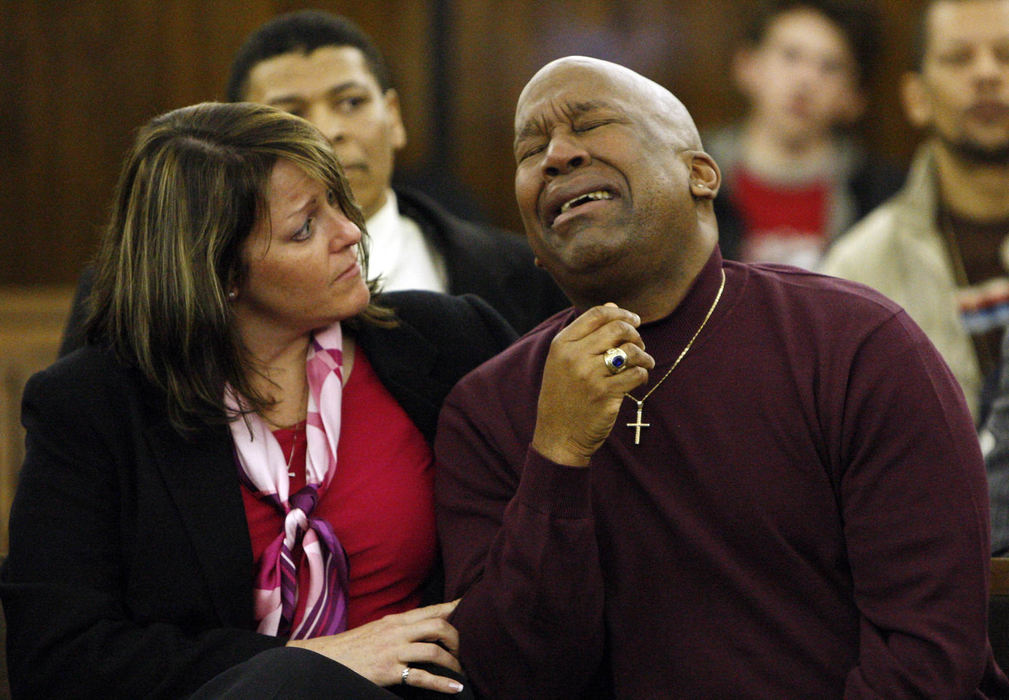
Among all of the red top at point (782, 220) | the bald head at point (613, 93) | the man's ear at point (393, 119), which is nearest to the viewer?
the bald head at point (613, 93)

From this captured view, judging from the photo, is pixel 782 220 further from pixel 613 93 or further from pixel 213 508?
pixel 213 508

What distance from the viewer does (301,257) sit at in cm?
191

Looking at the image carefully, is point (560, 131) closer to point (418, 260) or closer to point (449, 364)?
point (449, 364)

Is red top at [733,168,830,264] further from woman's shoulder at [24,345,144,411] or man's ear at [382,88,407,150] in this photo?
woman's shoulder at [24,345,144,411]

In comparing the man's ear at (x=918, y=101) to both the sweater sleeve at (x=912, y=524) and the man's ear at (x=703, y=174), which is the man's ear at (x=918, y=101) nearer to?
the man's ear at (x=703, y=174)

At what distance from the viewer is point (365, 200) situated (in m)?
2.66

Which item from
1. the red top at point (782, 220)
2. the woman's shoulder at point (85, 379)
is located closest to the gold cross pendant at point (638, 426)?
the woman's shoulder at point (85, 379)

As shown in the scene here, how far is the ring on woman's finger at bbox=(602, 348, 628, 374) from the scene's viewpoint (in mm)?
1578

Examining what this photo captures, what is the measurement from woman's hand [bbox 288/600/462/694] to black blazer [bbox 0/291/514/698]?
11 cm

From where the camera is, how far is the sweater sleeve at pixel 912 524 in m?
1.51

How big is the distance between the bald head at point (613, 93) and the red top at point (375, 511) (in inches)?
19.7

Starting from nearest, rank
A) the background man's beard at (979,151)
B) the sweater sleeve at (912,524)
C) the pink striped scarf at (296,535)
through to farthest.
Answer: the sweater sleeve at (912,524) < the pink striped scarf at (296,535) < the background man's beard at (979,151)

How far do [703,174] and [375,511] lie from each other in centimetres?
66

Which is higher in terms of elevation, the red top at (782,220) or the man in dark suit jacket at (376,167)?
the man in dark suit jacket at (376,167)
